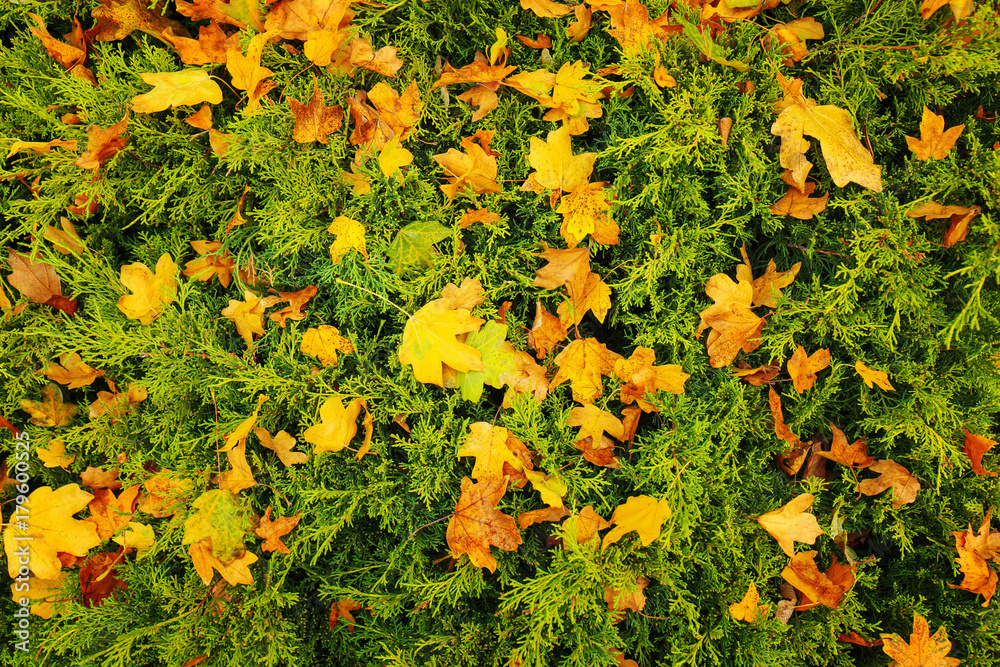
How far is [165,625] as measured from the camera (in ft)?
5.08

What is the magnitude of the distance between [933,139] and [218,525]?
234 cm

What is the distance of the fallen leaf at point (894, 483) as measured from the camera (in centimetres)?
160

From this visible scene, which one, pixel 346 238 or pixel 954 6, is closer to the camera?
pixel 954 6

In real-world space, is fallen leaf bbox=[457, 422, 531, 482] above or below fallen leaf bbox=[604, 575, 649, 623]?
above

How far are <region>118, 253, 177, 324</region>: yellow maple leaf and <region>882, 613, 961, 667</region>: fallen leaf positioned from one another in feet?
7.82

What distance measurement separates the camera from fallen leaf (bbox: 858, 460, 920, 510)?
5.25 feet

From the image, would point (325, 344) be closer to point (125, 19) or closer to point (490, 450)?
point (490, 450)

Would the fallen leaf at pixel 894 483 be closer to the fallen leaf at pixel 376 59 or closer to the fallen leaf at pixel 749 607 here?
the fallen leaf at pixel 749 607

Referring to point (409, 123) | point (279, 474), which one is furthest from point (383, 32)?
point (279, 474)

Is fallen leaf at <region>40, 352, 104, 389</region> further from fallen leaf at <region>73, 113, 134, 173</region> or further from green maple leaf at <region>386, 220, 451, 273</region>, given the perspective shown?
green maple leaf at <region>386, 220, 451, 273</region>

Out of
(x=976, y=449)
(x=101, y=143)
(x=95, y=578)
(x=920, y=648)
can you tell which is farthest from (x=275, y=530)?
(x=976, y=449)

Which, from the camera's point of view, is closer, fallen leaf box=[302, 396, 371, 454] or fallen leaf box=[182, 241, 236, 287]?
fallen leaf box=[302, 396, 371, 454]
